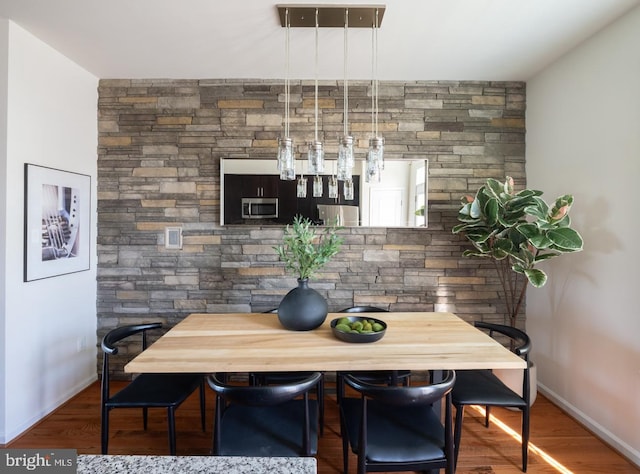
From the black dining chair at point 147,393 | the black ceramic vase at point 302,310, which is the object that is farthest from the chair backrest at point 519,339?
the black dining chair at point 147,393

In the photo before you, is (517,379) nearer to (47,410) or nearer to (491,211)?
(491,211)

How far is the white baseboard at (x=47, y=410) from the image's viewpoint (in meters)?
2.14

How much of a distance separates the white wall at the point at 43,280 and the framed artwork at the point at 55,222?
0.05m

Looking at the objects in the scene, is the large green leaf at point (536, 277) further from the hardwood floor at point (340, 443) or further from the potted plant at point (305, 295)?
the potted plant at point (305, 295)

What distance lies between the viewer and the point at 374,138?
6.19ft

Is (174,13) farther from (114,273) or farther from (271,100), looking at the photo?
(114,273)

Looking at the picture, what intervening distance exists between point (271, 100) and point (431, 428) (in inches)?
105

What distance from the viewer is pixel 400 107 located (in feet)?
9.56

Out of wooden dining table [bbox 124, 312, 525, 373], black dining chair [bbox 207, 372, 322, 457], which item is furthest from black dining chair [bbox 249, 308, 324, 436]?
black dining chair [bbox 207, 372, 322, 457]

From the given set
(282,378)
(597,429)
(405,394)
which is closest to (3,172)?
(282,378)

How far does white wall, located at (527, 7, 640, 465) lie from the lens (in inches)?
79.1

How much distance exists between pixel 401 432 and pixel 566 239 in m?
1.58

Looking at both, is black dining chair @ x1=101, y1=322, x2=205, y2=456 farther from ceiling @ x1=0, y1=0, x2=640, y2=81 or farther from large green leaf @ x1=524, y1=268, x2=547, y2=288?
large green leaf @ x1=524, y1=268, x2=547, y2=288

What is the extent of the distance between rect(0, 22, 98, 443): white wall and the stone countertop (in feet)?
6.73
